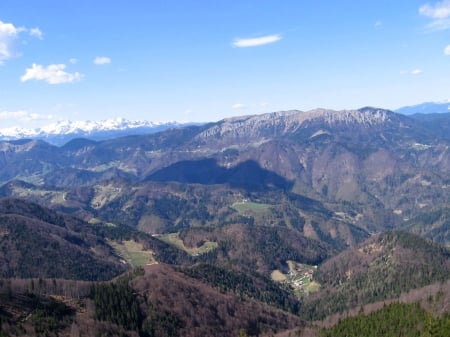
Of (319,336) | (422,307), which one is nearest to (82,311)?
(319,336)

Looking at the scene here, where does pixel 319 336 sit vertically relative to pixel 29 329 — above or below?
below

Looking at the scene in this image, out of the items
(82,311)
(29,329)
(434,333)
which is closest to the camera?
(434,333)

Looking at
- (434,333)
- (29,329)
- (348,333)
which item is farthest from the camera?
(348,333)

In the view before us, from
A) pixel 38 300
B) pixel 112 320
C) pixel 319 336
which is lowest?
pixel 319 336

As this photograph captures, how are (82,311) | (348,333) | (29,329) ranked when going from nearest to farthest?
(29,329) < (348,333) < (82,311)

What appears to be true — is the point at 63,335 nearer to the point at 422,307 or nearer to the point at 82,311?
the point at 82,311

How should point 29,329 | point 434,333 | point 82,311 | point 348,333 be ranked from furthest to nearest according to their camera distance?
1. point 82,311
2. point 348,333
3. point 29,329
4. point 434,333

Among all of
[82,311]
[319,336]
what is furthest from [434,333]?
[82,311]

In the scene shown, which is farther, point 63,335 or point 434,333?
point 63,335

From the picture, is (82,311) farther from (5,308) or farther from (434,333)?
(434,333)
